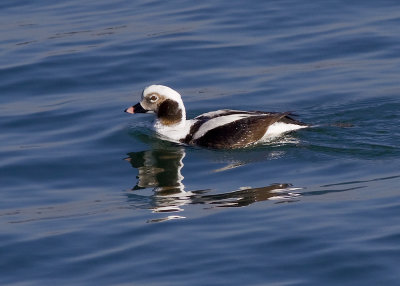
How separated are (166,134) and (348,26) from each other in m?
5.41

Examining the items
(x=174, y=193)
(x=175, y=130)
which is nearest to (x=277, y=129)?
(x=175, y=130)

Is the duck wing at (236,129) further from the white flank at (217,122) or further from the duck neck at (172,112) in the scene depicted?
the duck neck at (172,112)

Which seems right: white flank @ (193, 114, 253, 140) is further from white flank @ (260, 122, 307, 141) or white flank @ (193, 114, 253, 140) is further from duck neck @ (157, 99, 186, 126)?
duck neck @ (157, 99, 186, 126)

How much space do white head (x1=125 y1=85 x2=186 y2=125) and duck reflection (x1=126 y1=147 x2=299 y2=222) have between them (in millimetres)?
803

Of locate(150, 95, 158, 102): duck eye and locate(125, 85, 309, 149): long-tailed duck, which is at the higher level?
locate(150, 95, 158, 102): duck eye

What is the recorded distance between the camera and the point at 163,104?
13.5m

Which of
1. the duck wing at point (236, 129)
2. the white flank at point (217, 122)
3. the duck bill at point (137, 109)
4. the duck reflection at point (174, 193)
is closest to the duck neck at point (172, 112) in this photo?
the duck bill at point (137, 109)

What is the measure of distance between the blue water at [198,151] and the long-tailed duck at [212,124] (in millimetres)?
173

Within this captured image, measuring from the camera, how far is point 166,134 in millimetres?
13469

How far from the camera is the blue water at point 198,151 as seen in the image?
9234 mm

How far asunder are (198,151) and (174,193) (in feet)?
5.16

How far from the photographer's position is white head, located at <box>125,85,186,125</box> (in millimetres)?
13430

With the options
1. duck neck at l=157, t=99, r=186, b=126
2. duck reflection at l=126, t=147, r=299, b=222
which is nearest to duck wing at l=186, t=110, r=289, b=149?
duck reflection at l=126, t=147, r=299, b=222

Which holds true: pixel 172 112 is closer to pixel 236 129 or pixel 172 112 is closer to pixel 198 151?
pixel 198 151
